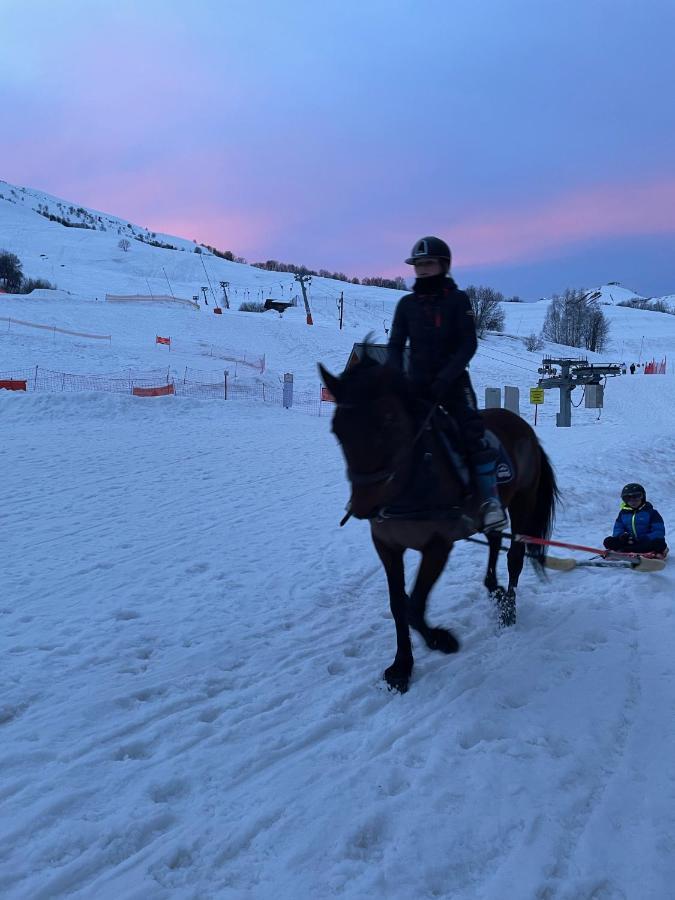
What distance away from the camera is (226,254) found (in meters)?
160

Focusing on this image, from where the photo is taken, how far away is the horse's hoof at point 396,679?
3.74 metres

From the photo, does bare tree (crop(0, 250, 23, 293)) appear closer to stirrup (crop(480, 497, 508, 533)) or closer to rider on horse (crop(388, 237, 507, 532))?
rider on horse (crop(388, 237, 507, 532))

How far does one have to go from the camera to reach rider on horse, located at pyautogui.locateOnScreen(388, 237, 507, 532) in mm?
3945

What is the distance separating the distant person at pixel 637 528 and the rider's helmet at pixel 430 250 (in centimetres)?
398

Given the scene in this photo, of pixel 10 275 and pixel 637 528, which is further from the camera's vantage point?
pixel 10 275

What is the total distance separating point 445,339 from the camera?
13.1ft

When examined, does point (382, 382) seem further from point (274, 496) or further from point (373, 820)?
point (274, 496)

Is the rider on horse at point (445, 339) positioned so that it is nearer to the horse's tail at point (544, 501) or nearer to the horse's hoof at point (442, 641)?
the horse's hoof at point (442, 641)

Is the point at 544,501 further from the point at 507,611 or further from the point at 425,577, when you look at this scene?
the point at 425,577

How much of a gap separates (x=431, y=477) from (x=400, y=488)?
0.78ft

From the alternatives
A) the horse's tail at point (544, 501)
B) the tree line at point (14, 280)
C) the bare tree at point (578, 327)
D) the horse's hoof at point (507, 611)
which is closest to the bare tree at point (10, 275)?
the tree line at point (14, 280)

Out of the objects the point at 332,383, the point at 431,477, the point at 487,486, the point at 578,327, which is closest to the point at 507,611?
the point at 487,486

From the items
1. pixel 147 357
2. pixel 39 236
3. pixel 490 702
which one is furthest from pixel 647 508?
pixel 39 236

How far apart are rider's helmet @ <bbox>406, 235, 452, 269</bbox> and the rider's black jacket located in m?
0.15
